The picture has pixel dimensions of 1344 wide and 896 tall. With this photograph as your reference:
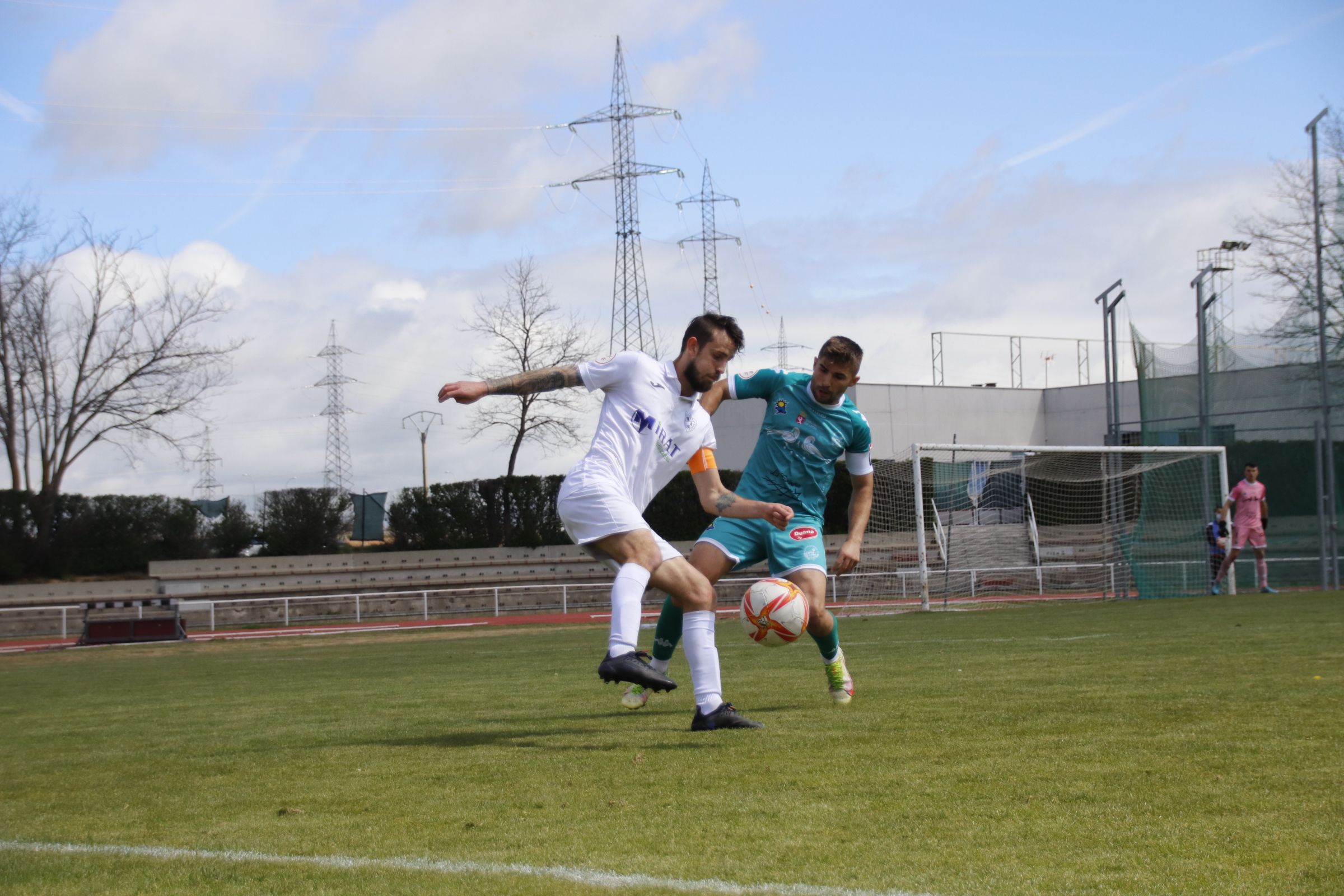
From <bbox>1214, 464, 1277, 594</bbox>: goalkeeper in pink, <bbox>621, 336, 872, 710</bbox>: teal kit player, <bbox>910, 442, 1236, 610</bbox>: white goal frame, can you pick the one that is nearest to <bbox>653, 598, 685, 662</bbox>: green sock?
<bbox>621, 336, 872, 710</bbox>: teal kit player

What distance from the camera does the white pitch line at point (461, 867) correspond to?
116 inches

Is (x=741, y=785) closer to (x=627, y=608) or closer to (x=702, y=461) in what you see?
(x=627, y=608)

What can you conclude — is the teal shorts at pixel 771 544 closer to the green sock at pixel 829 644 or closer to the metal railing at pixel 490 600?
the green sock at pixel 829 644

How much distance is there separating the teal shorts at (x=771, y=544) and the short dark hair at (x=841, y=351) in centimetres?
93

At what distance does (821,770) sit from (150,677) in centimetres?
1046

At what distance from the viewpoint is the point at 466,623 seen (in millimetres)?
25984

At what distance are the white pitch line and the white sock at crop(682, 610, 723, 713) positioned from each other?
2642 mm

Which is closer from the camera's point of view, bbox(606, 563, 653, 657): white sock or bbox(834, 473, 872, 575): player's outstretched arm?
bbox(606, 563, 653, 657): white sock

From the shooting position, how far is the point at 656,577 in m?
6.14

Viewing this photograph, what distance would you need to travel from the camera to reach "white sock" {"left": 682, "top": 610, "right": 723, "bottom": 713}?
594cm

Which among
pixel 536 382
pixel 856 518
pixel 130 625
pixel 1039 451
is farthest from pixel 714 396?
pixel 130 625

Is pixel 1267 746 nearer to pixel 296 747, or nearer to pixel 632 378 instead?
pixel 632 378

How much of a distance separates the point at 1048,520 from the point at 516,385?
23.7 meters

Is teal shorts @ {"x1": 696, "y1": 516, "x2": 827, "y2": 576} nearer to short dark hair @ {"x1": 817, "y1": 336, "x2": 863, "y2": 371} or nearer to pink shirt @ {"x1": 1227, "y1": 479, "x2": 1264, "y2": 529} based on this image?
short dark hair @ {"x1": 817, "y1": 336, "x2": 863, "y2": 371}
